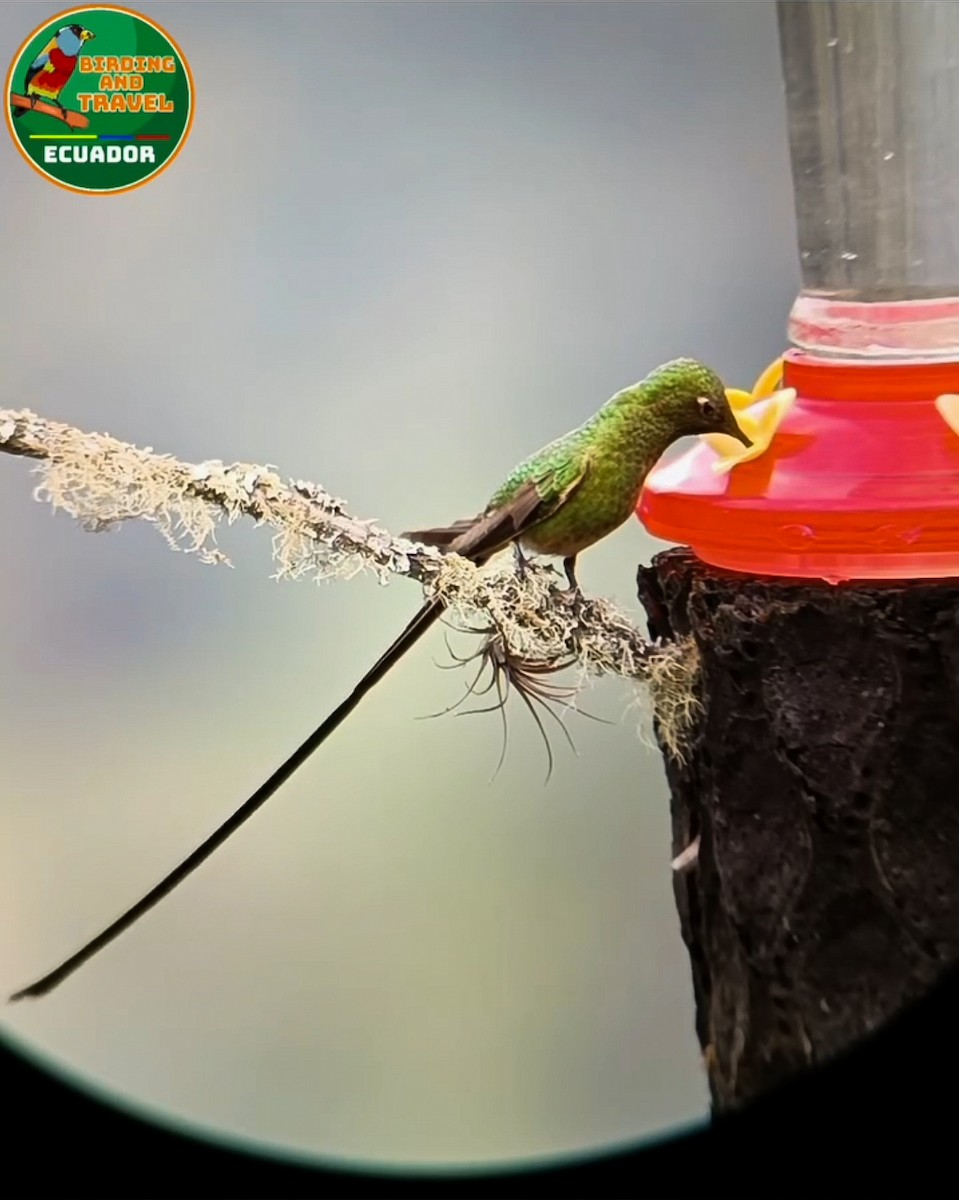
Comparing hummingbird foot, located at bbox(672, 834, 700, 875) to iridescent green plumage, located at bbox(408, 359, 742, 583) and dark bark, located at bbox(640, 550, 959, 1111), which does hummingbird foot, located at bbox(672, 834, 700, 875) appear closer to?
dark bark, located at bbox(640, 550, 959, 1111)

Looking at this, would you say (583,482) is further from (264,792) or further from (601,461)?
(264,792)

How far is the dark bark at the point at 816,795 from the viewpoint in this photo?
623mm

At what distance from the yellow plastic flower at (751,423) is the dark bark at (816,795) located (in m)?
0.06

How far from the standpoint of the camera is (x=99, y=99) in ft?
2.10

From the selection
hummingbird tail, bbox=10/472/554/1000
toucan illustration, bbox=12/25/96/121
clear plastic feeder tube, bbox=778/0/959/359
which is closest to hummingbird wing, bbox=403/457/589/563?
hummingbird tail, bbox=10/472/554/1000

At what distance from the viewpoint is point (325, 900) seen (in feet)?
2.28

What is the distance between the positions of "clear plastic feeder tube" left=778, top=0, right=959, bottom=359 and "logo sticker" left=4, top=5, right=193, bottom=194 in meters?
0.33

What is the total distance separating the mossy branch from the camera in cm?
65

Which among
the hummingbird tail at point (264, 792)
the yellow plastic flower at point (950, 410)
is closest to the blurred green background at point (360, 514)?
the hummingbird tail at point (264, 792)

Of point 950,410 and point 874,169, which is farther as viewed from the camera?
point 874,169

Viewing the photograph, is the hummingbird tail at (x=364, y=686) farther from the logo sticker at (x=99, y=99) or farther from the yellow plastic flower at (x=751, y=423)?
the logo sticker at (x=99, y=99)

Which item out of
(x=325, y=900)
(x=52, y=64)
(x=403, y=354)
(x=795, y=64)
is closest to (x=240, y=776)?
(x=325, y=900)

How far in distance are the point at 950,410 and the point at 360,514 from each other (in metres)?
0.30

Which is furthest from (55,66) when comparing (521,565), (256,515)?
(521,565)
